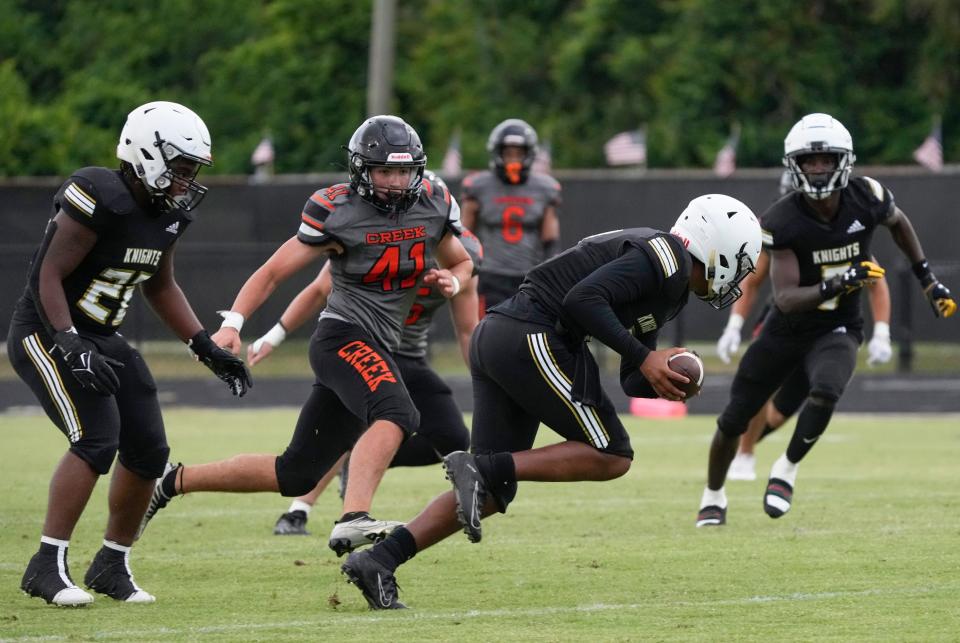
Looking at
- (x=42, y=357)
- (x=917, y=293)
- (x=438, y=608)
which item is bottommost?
(x=917, y=293)

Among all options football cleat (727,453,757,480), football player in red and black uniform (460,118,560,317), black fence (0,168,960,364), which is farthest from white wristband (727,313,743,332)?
black fence (0,168,960,364)

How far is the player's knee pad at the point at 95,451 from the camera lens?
6188mm

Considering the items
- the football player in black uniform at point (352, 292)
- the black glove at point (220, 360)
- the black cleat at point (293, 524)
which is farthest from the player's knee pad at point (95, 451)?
the black cleat at point (293, 524)

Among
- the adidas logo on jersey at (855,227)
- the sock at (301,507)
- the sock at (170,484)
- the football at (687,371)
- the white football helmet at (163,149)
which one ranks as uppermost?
the white football helmet at (163,149)

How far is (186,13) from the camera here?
4088 cm

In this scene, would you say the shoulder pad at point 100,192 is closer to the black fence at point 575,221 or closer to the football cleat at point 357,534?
the football cleat at point 357,534

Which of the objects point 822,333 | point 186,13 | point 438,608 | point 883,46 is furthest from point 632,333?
point 186,13

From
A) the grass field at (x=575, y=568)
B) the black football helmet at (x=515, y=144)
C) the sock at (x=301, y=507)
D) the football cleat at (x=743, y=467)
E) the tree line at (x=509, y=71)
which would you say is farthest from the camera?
the tree line at (x=509, y=71)

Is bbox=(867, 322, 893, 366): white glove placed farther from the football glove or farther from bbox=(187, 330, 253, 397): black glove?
bbox=(187, 330, 253, 397): black glove

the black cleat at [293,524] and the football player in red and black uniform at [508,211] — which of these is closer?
the black cleat at [293,524]

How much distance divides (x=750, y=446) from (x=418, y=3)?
33.7 m

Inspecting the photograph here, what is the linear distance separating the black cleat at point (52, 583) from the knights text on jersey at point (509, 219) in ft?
22.0

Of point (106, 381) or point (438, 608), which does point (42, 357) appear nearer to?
point (106, 381)

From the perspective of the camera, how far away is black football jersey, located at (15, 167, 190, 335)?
6164 mm
